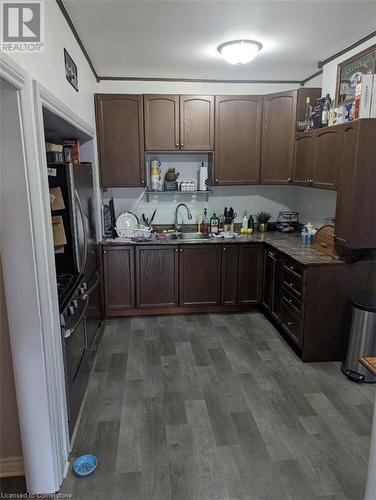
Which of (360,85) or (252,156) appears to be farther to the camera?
(252,156)

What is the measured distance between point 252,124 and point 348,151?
1529mm

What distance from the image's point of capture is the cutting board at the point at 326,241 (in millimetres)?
3190

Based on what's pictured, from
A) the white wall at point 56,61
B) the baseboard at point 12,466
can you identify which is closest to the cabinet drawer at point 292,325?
the baseboard at point 12,466

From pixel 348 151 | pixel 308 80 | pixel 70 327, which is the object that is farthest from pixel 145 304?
pixel 308 80

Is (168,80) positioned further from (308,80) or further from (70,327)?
(70,327)

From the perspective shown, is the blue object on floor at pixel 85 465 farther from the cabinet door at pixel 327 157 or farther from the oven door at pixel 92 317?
the cabinet door at pixel 327 157

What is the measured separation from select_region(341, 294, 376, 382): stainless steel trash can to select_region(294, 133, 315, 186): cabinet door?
4.53 ft

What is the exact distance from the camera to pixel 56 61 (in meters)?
2.15

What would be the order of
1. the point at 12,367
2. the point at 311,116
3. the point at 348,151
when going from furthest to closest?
the point at 311,116 → the point at 348,151 → the point at 12,367

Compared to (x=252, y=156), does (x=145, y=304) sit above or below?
below

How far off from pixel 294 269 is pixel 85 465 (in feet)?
7.16

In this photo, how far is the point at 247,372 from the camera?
295 cm

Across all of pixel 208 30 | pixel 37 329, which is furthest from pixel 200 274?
pixel 37 329

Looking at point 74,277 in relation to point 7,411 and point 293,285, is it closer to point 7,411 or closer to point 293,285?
point 7,411
